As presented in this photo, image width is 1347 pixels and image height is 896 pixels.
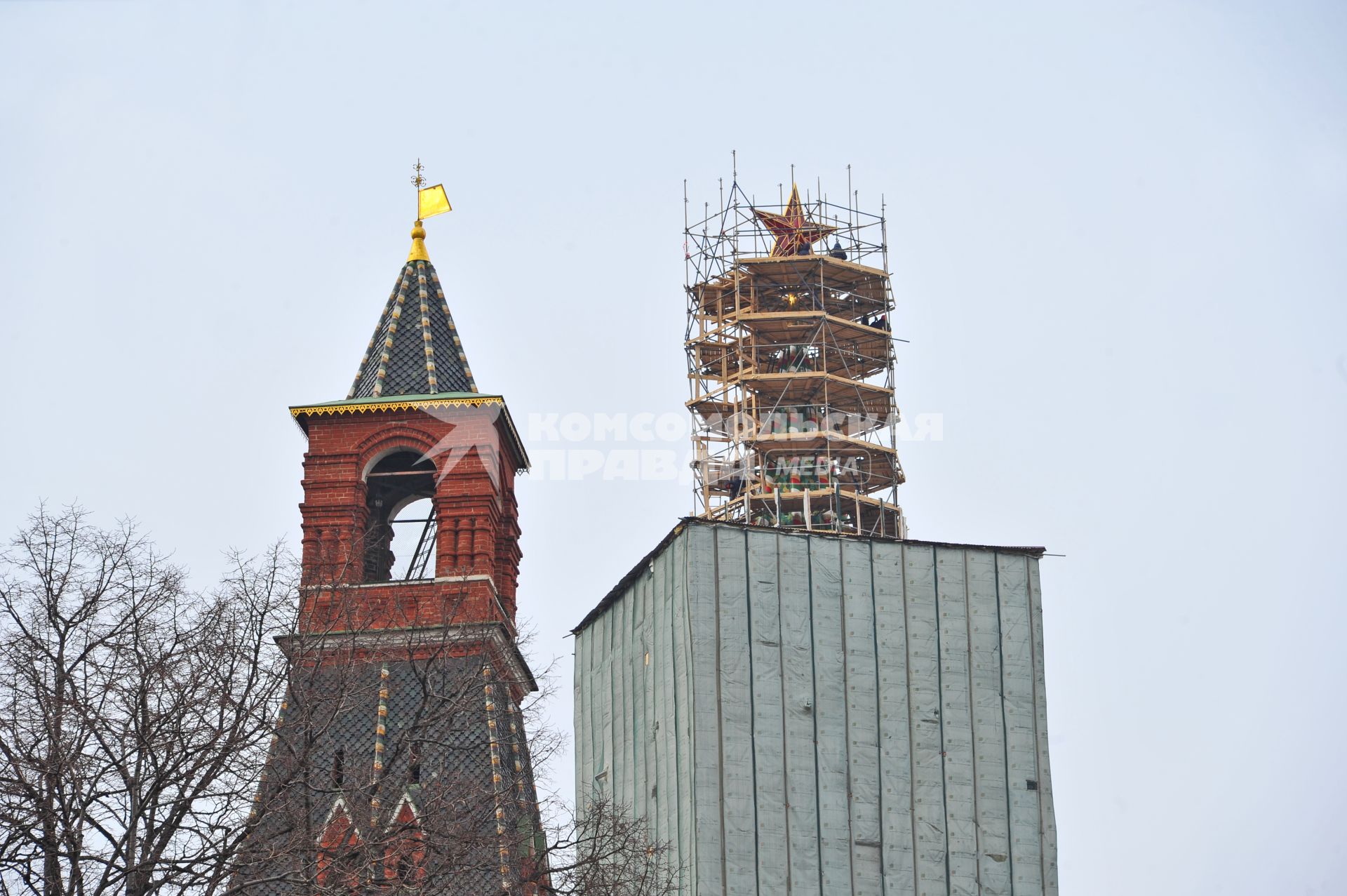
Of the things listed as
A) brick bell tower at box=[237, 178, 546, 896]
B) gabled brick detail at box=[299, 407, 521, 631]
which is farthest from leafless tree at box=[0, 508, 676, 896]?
Answer: gabled brick detail at box=[299, 407, 521, 631]

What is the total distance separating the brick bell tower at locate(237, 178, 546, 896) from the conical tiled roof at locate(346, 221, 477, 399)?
5cm

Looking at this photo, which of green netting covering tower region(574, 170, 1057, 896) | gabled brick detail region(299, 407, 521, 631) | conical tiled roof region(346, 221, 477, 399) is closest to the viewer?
green netting covering tower region(574, 170, 1057, 896)

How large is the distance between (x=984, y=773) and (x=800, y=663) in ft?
13.1

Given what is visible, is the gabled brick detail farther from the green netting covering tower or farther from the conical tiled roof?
the green netting covering tower

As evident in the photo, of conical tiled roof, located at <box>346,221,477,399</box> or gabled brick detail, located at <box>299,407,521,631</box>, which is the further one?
conical tiled roof, located at <box>346,221,477,399</box>

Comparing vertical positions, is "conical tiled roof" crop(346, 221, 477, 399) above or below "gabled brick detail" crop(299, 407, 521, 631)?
above

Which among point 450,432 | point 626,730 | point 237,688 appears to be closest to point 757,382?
point 450,432

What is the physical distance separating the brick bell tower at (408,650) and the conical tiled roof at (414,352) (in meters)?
0.05

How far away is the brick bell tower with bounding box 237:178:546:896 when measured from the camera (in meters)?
29.3

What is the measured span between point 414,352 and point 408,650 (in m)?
20.5

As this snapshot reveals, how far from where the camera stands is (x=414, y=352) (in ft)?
178

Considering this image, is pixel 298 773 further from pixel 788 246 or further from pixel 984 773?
pixel 788 246

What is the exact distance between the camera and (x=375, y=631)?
43.5 meters

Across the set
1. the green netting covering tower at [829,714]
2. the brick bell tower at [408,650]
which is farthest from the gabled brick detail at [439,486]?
the green netting covering tower at [829,714]
